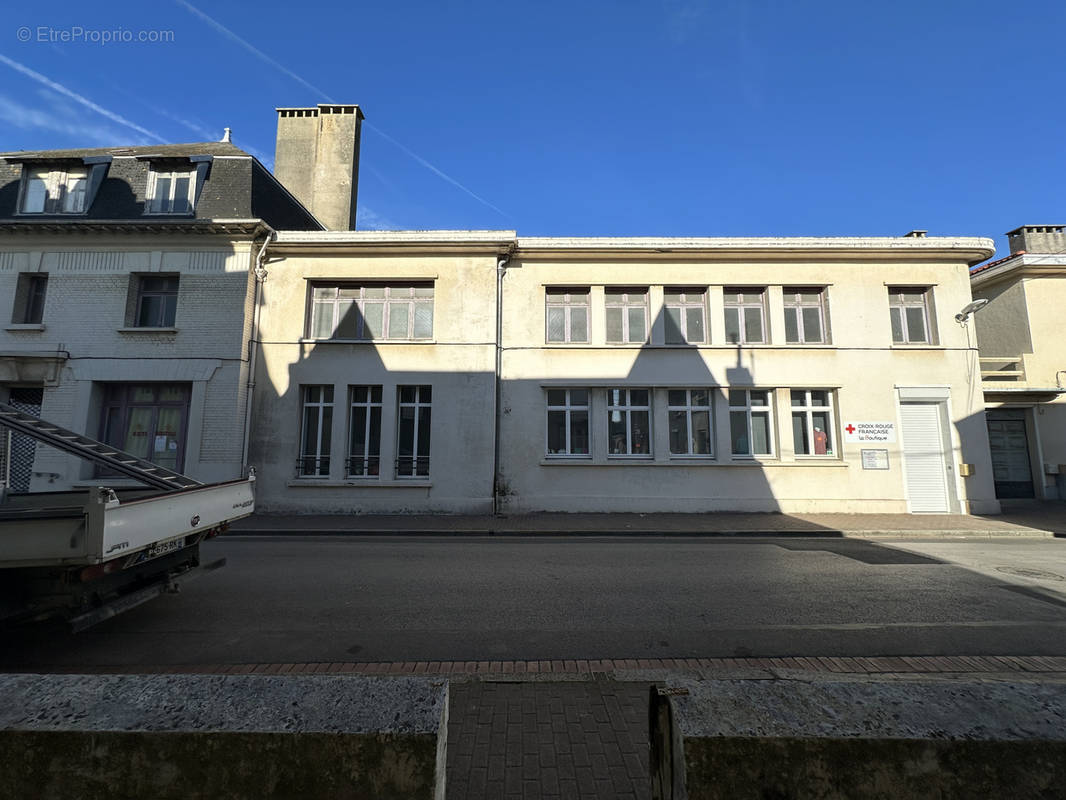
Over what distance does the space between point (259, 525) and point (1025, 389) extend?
22.1 meters

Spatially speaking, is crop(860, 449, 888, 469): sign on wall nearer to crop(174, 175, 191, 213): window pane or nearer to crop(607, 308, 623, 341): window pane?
crop(607, 308, 623, 341): window pane

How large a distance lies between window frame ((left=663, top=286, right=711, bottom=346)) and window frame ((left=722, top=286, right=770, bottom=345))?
570 millimetres

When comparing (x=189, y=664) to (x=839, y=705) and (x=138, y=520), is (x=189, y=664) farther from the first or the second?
(x=839, y=705)

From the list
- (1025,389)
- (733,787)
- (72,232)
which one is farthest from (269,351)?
(1025,389)

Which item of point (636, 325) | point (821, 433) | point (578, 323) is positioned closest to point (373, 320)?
point (578, 323)

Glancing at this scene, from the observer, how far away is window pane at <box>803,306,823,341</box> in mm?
14578

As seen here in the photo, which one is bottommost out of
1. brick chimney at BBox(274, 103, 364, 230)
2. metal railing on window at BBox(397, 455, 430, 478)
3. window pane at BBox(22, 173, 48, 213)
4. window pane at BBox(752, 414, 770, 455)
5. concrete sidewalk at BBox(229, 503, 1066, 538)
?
concrete sidewalk at BBox(229, 503, 1066, 538)

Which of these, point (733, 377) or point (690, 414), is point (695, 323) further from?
point (690, 414)

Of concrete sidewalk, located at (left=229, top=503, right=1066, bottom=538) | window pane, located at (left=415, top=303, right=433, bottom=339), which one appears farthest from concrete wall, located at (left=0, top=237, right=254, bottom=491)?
window pane, located at (left=415, top=303, right=433, bottom=339)

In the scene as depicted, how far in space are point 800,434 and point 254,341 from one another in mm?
15443

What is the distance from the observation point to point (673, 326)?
14695 millimetres

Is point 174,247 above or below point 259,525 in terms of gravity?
above

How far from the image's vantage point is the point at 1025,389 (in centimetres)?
1567

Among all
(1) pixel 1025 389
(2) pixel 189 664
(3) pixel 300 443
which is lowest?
(2) pixel 189 664
